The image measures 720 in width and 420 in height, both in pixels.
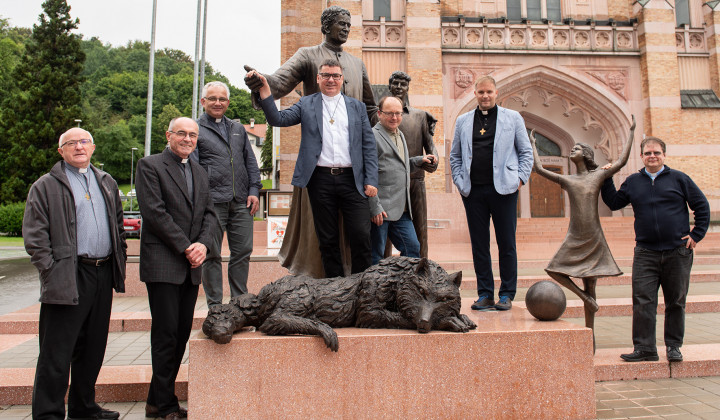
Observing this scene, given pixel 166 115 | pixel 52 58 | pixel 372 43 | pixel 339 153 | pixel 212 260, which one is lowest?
pixel 212 260

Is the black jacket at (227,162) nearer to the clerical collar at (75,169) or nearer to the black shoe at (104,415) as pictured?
the clerical collar at (75,169)

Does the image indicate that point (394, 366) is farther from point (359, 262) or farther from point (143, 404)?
point (143, 404)

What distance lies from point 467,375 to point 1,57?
6410 centimetres

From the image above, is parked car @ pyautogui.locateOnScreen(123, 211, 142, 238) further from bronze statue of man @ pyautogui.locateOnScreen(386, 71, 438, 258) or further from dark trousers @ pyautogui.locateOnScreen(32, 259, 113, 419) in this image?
dark trousers @ pyautogui.locateOnScreen(32, 259, 113, 419)

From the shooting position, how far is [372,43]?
19.2 metres

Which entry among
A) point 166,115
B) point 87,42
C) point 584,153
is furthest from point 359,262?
point 87,42

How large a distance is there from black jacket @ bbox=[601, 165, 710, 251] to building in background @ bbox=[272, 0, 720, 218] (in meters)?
14.7

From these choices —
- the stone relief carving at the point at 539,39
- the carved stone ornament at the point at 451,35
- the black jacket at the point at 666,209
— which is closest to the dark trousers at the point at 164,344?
the black jacket at the point at 666,209

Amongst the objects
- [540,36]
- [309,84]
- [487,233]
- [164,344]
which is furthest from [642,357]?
[540,36]

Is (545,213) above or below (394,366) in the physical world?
above

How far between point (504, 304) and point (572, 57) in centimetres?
1923

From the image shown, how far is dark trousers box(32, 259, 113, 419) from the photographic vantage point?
296 centimetres

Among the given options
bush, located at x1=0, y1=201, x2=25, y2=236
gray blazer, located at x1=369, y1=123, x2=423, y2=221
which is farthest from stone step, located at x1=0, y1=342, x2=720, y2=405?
bush, located at x1=0, y1=201, x2=25, y2=236

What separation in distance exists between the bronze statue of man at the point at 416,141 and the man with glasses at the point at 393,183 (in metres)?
0.34
